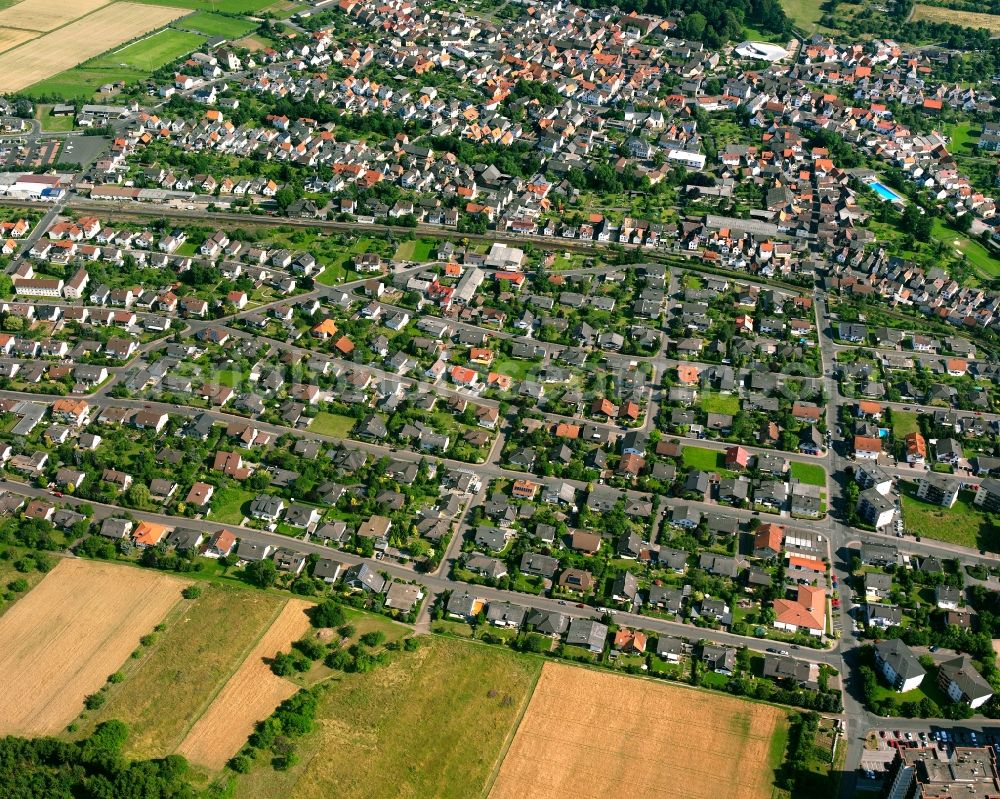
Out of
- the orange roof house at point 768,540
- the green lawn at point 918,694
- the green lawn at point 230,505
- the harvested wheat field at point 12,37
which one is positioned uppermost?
the harvested wheat field at point 12,37

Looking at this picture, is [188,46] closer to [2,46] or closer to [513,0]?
[2,46]

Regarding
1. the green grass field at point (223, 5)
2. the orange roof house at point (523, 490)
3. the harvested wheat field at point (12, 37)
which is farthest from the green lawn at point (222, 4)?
the orange roof house at point (523, 490)

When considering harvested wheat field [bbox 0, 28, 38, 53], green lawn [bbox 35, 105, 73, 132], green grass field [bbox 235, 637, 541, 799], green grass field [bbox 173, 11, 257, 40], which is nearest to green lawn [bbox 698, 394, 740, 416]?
green grass field [bbox 235, 637, 541, 799]

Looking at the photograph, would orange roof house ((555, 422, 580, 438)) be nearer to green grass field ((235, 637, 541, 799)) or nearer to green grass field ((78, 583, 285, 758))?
green grass field ((235, 637, 541, 799))

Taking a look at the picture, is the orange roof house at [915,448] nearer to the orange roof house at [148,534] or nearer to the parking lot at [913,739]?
the parking lot at [913,739]

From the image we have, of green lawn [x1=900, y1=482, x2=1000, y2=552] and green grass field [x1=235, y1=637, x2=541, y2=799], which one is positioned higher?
green lawn [x1=900, y1=482, x2=1000, y2=552]

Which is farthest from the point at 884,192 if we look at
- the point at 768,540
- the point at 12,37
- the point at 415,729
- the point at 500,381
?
the point at 12,37

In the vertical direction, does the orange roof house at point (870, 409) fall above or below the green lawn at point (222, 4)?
below
